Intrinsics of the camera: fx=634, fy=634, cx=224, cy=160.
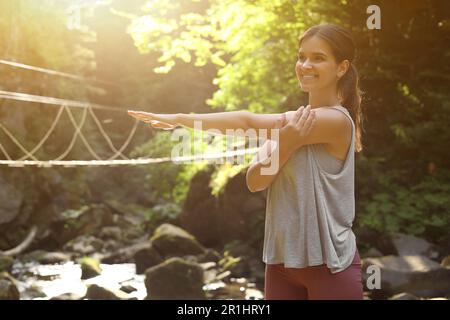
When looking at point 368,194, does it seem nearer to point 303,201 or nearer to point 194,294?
point 194,294

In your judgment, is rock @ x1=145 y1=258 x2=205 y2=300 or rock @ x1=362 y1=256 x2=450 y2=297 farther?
rock @ x1=145 y1=258 x2=205 y2=300

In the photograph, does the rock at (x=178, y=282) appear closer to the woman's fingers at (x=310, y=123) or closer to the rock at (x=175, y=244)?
the rock at (x=175, y=244)

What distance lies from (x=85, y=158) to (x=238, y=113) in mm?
17149

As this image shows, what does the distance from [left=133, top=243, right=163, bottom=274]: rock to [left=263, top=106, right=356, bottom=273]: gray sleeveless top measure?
9.71 m

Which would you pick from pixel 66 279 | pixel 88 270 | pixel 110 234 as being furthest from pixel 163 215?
pixel 66 279

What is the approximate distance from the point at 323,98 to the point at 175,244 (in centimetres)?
1000

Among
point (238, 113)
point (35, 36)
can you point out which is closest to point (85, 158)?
point (35, 36)

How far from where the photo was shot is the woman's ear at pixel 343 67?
180 centimetres

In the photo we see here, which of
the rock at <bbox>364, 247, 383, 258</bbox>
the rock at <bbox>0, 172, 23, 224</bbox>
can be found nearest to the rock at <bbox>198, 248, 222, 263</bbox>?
the rock at <bbox>364, 247, 383, 258</bbox>

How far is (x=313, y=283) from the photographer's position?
1677 mm

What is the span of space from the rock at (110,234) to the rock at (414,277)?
30.3 feet

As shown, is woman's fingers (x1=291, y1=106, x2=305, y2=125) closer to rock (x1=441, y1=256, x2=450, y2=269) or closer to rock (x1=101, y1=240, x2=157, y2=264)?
rock (x1=441, y1=256, x2=450, y2=269)

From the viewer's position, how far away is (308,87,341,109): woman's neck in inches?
A: 71.1

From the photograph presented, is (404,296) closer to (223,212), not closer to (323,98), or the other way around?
(323,98)
